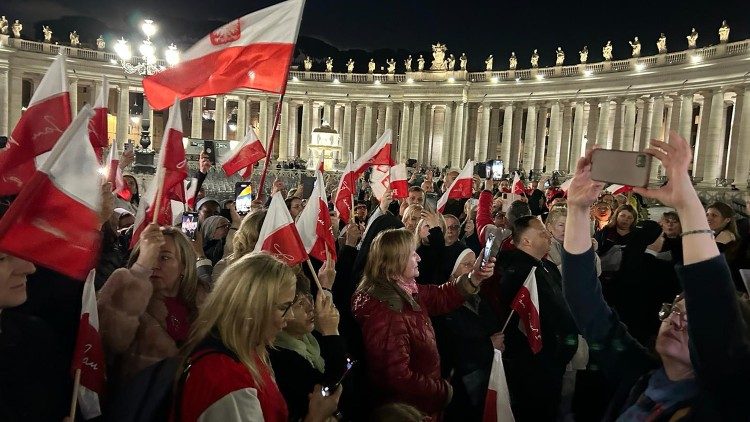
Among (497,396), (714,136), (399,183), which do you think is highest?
(714,136)

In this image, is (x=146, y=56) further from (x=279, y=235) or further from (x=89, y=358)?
(x=89, y=358)

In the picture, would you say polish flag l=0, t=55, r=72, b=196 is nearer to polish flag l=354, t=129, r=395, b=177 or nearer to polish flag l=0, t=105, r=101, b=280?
polish flag l=0, t=105, r=101, b=280

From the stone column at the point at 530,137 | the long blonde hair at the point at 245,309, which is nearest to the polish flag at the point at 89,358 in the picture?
the long blonde hair at the point at 245,309

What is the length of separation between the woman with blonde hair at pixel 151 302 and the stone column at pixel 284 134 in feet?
213

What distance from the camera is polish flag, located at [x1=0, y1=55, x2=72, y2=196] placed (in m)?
4.51

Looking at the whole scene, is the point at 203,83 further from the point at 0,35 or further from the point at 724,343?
the point at 0,35

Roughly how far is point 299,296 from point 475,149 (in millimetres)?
60562

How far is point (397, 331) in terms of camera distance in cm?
473

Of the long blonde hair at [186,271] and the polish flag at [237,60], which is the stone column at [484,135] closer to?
the polish flag at [237,60]

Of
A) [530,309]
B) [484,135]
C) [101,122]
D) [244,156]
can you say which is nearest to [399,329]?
[530,309]

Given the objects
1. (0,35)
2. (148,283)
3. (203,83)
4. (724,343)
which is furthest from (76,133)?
(0,35)

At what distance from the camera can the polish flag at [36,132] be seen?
4508 millimetres

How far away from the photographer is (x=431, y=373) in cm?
499

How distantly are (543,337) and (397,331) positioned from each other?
2.01 m
